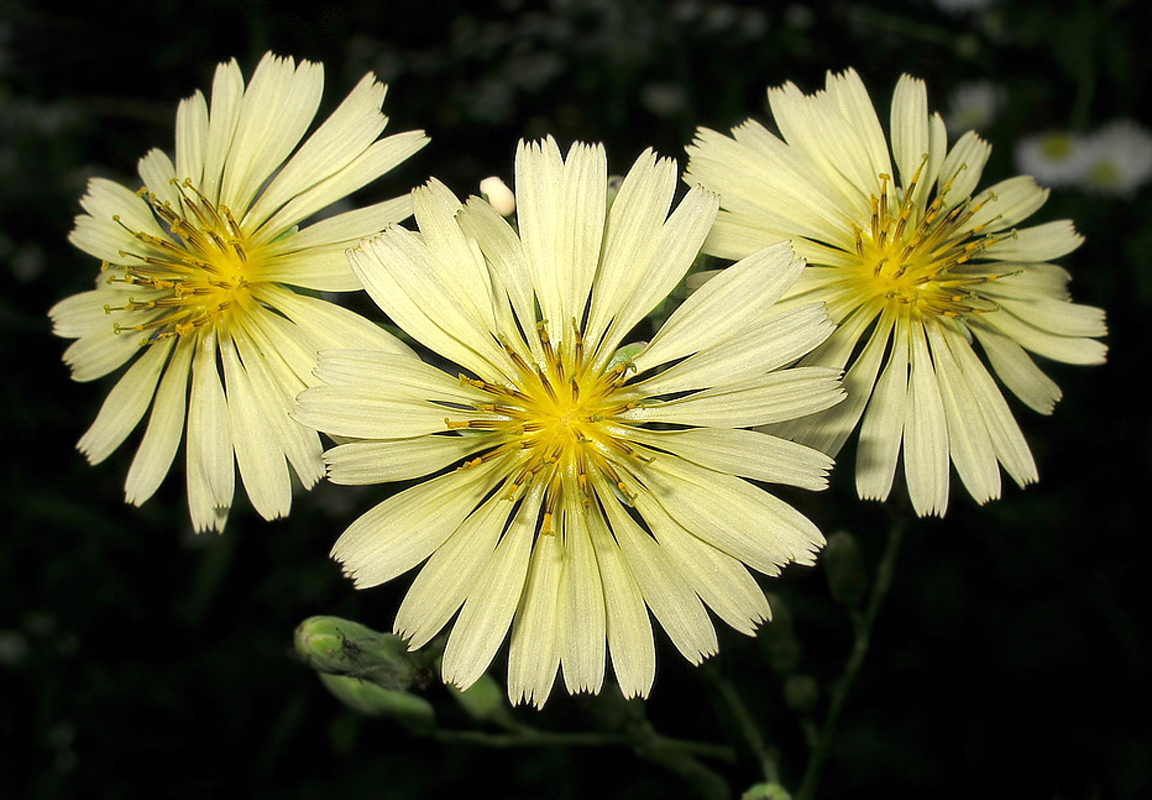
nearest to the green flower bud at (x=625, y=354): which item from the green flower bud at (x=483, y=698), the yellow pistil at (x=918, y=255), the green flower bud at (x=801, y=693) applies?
the yellow pistil at (x=918, y=255)

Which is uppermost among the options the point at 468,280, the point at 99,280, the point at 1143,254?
the point at 1143,254

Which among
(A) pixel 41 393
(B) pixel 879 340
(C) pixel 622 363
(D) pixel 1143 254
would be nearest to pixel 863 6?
(D) pixel 1143 254

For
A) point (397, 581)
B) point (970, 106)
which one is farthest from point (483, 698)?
point (970, 106)

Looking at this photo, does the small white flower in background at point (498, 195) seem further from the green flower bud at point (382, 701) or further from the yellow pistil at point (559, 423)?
the green flower bud at point (382, 701)

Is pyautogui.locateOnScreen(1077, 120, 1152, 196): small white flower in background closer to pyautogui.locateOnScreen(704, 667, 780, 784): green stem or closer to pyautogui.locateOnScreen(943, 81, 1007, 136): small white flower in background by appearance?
pyautogui.locateOnScreen(943, 81, 1007, 136): small white flower in background

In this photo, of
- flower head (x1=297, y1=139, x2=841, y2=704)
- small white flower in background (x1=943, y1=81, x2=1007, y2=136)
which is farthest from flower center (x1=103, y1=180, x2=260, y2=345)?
small white flower in background (x1=943, y1=81, x2=1007, y2=136)

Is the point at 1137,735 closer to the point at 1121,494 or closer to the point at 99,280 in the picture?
the point at 1121,494
